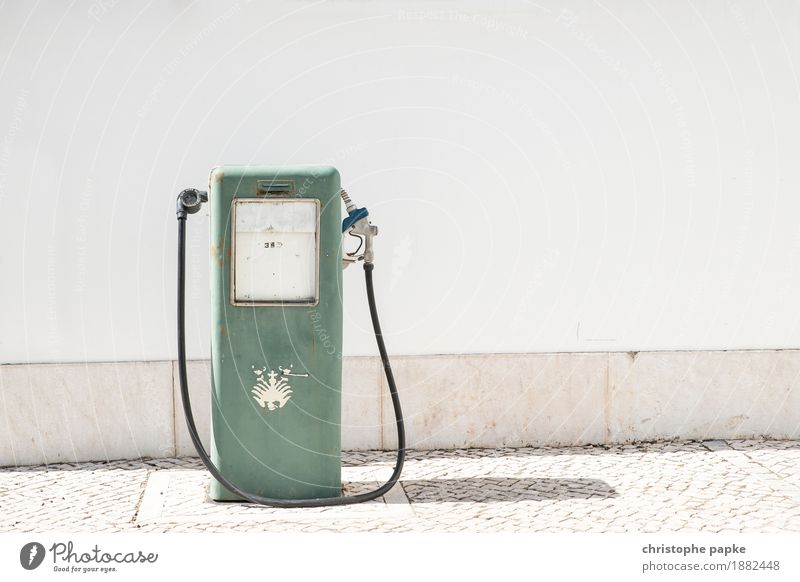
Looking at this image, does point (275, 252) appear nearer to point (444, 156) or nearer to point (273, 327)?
point (273, 327)

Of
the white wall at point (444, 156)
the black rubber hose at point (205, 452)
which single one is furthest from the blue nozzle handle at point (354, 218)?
the white wall at point (444, 156)

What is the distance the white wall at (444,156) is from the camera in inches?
205

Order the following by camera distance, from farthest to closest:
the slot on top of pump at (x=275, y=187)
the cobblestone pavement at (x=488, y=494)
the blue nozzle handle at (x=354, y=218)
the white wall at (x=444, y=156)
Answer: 1. the white wall at (x=444, y=156)
2. the blue nozzle handle at (x=354, y=218)
3. the slot on top of pump at (x=275, y=187)
4. the cobblestone pavement at (x=488, y=494)

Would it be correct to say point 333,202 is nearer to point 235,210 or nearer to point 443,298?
point 235,210

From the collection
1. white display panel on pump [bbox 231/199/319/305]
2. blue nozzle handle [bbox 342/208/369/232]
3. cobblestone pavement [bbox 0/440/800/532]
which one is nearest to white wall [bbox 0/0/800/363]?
cobblestone pavement [bbox 0/440/800/532]

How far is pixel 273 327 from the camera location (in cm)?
439

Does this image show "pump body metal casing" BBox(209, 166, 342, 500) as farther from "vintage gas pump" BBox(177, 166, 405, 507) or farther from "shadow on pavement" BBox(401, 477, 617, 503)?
"shadow on pavement" BBox(401, 477, 617, 503)

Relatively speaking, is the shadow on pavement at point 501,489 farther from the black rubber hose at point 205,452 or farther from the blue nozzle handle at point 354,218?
the blue nozzle handle at point 354,218

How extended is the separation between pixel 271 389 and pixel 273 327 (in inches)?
10.7

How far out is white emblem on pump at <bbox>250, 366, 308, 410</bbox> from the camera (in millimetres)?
4410

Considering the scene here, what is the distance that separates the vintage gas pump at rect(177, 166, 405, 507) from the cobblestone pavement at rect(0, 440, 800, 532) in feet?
0.72

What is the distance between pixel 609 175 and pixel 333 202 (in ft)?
6.07

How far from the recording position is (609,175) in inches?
217

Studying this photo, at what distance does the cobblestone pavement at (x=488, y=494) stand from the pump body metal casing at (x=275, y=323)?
25cm
